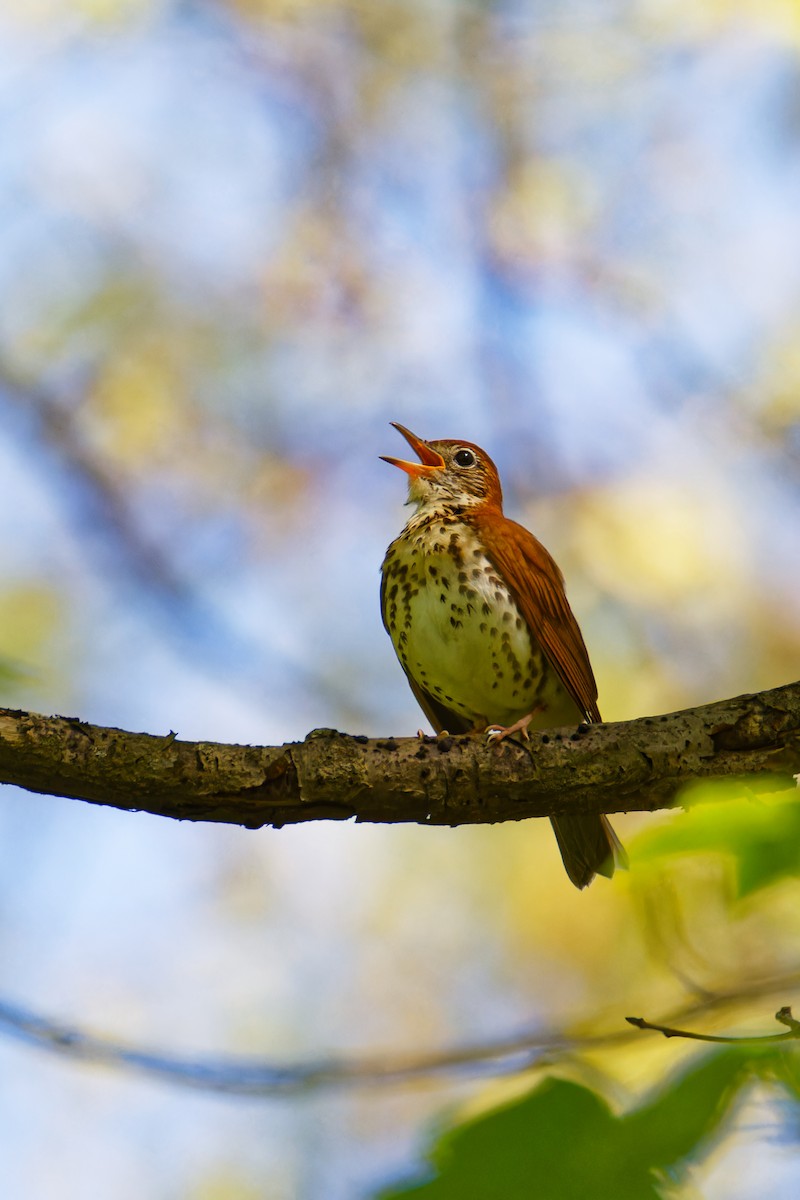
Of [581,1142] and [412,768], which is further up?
[412,768]

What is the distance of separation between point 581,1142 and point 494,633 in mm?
4172

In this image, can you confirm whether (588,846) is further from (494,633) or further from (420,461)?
(420,461)

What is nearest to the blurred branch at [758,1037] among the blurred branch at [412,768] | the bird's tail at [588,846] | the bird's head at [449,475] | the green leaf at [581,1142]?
the green leaf at [581,1142]

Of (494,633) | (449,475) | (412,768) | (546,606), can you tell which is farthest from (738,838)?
(449,475)

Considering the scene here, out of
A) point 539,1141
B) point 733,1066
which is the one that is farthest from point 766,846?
point 539,1141

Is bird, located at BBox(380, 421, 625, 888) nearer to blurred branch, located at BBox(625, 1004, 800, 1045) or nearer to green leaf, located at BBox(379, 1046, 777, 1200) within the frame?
blurred branch, located at BBox(625, 1004, 800, 1045)

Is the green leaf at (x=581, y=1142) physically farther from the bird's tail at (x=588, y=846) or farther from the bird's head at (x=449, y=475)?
the bird's head at (x=449, y=475)

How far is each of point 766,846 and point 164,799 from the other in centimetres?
225

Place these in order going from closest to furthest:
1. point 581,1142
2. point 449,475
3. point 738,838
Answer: point 581,1142 → point 738,838 → point 449,475

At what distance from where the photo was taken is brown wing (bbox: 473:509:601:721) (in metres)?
5.61

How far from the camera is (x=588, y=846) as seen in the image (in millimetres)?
5535

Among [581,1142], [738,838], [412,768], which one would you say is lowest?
[581,1142]

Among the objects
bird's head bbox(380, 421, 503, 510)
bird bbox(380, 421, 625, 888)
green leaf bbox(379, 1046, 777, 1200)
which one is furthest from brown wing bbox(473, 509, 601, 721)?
green leaf bbox(379, 1046, 777, 1200)

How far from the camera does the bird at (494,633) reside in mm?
5590
